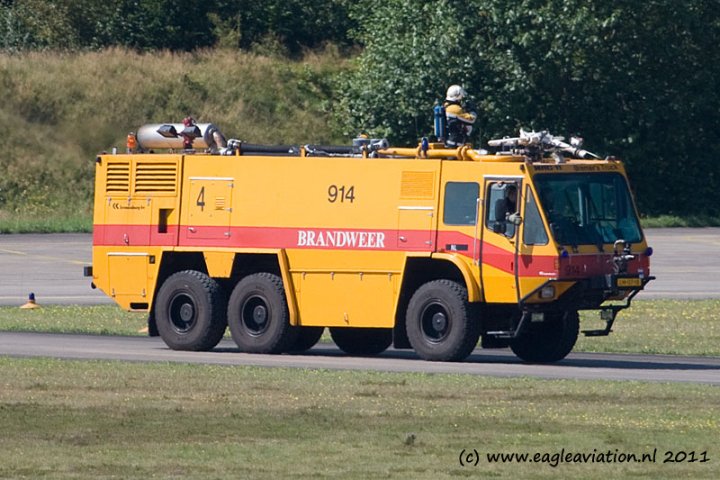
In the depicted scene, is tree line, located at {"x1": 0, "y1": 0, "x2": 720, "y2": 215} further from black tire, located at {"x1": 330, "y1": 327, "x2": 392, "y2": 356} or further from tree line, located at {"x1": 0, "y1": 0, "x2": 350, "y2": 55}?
black tire, located at {"x1": 330, "y1": 327, "x2": 392, "y2": 356}

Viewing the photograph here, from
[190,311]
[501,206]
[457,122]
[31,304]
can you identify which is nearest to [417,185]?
[501,206]

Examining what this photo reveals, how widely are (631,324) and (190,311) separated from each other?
27.3 ft

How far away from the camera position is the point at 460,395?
59.2 feet

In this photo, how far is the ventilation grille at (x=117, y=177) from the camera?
2442cm

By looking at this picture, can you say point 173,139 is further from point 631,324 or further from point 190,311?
point 631,324

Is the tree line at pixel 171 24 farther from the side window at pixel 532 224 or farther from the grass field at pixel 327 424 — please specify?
the grass field at pixel 327 424

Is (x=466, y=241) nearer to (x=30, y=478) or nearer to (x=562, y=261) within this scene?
(x=562, y=261)

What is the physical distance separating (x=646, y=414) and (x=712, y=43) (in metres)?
44.5

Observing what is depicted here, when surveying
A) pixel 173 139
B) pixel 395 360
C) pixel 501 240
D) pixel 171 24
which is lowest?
pixel 395 360

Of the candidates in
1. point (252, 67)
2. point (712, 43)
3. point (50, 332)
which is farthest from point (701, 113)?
point (50, 332)

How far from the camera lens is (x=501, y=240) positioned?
21.5 meters

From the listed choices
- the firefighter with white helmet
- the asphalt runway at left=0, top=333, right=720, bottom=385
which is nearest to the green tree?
the asphalt runway at left=0, top=333, right=720, bottom=385

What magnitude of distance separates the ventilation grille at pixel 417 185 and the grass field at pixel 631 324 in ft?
14.2

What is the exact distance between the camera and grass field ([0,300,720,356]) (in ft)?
82.0
